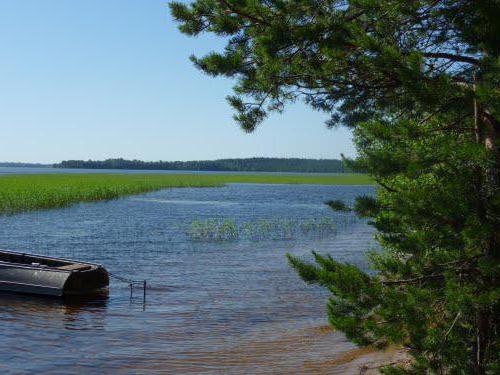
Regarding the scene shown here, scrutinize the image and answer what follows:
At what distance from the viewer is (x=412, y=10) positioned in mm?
6676

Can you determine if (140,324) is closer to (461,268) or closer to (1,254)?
(1,254)

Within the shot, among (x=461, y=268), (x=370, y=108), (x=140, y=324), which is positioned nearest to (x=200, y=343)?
(x=140, y=324)

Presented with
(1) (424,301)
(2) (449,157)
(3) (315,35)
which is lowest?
(1) (424,301)

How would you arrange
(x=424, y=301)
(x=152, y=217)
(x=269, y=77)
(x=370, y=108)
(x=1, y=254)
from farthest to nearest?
(x=152, y=217) < (x=1, y=254) < (x=370, y=108) < (x=269, y=77) < (x=424, y=301)

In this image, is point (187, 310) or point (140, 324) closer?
point (140, 324)

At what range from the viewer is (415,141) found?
6.30 metres

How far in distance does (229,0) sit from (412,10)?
7.41 feet

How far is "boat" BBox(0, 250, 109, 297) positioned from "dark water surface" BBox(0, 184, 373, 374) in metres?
0.34

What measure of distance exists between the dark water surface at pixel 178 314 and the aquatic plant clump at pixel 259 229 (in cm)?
169

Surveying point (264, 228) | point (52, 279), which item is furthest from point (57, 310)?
point (264, 228)

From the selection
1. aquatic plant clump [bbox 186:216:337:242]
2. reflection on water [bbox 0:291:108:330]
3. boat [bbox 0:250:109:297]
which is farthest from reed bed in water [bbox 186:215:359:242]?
reflection on water [bbox 0:291:108:330]

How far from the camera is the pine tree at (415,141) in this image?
19.8 ft

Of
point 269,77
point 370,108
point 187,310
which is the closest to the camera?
point 269,77

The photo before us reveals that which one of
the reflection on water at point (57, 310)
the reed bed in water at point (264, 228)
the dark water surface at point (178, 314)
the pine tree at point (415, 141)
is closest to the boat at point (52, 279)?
the reflection on water at point (57, 310)
